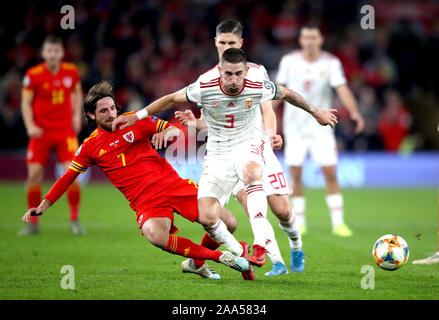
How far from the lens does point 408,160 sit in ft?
54.8

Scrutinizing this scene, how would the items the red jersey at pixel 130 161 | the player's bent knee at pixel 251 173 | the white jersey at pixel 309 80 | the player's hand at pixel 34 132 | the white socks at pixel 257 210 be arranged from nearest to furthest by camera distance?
the white socks at pixel 257 210 → the player's bent knee at pixel 251 173 → the red jersey at pixel 130 161 → the player's hand at pixel 34 132 → the white jersey at pixel 309 80

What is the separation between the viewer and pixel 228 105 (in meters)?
5.76

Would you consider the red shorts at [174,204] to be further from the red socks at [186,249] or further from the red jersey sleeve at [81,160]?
the red jersey sleeve at [81,160]

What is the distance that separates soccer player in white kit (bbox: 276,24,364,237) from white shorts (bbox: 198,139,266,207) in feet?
11.9

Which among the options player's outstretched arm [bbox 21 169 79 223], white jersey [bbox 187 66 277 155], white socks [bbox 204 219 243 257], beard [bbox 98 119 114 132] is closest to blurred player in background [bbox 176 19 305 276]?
white jersey [bbox 187 66 277 155]

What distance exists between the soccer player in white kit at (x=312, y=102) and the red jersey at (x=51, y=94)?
2.99 meters

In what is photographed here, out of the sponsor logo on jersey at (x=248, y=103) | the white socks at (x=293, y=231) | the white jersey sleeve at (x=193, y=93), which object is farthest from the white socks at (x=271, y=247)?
the white jersey sleeve at (x=193, y=93)

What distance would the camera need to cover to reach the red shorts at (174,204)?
5980mm

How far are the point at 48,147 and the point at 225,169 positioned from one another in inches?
178

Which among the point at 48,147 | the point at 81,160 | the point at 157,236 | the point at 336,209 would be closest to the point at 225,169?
the point at 157,236

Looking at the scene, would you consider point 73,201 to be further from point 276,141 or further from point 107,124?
point 276,141
